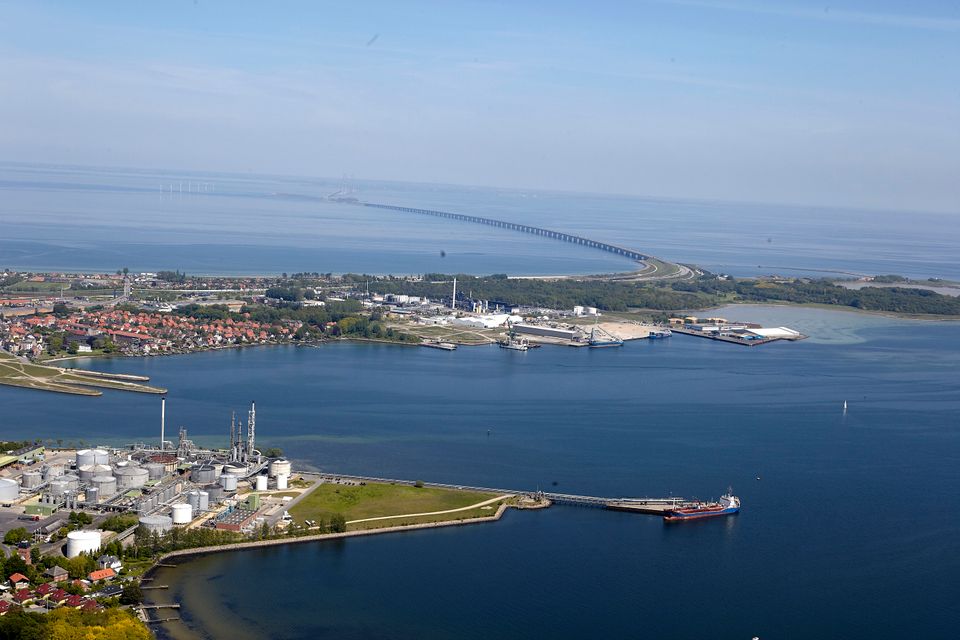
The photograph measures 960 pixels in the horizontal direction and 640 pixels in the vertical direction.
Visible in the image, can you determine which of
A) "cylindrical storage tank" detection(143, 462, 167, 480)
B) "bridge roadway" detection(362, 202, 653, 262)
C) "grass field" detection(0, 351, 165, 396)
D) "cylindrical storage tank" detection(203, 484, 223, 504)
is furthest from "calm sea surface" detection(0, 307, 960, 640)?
"bridge roadway" detection(362, 202, 653, 262)

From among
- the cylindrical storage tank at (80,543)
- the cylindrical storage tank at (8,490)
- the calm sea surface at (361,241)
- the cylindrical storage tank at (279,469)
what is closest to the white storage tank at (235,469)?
the cylindrical storage tank at (279,469)

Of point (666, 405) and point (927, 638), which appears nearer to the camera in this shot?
point (927, 638)

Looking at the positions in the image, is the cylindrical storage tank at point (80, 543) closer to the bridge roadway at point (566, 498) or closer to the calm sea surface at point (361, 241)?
the bridge roadway at point (566, 498)

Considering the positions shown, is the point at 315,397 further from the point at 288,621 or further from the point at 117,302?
the point at 117,302

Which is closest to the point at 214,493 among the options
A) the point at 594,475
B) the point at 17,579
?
the point at 17,579

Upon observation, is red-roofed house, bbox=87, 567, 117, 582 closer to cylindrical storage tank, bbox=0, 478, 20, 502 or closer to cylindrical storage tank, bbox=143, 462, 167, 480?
cylindrical storage tank, bbox=0, 478, 20, 502

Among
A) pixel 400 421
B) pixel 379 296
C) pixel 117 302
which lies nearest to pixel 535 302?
pixel 379 296
